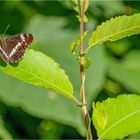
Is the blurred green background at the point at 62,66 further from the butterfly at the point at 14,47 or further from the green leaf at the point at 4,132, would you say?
the butterfly at the point at 14,47

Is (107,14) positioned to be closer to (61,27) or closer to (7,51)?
(61,27)

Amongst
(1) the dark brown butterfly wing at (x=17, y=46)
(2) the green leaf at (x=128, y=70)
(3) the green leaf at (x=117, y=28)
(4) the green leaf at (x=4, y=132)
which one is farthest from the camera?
(2) the green leaf at (x=128, y=70)

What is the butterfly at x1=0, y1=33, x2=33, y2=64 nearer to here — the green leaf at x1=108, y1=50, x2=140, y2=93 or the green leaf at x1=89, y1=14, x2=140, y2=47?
the green leaf at x1=89, y1=14, x2=140, y2=47

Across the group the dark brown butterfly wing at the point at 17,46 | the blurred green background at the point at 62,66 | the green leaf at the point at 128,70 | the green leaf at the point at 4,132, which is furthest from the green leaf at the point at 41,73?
the green leaf at the point at 128,70

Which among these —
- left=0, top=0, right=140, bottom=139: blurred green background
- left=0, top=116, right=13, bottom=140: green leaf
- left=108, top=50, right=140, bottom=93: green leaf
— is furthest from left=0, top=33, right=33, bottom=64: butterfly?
left=108, top=50, right=140, bottom=93: green leaf

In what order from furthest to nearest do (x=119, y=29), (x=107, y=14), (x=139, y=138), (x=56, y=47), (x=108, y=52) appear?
(x=108, y=52)
(x=107, y=14)
(x=56, y=47)
(x=139, y=138)
(x=119, y=29)

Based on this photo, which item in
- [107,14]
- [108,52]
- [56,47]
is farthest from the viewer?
[108,52]

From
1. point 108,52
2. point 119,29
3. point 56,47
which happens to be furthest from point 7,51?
point 108,52
